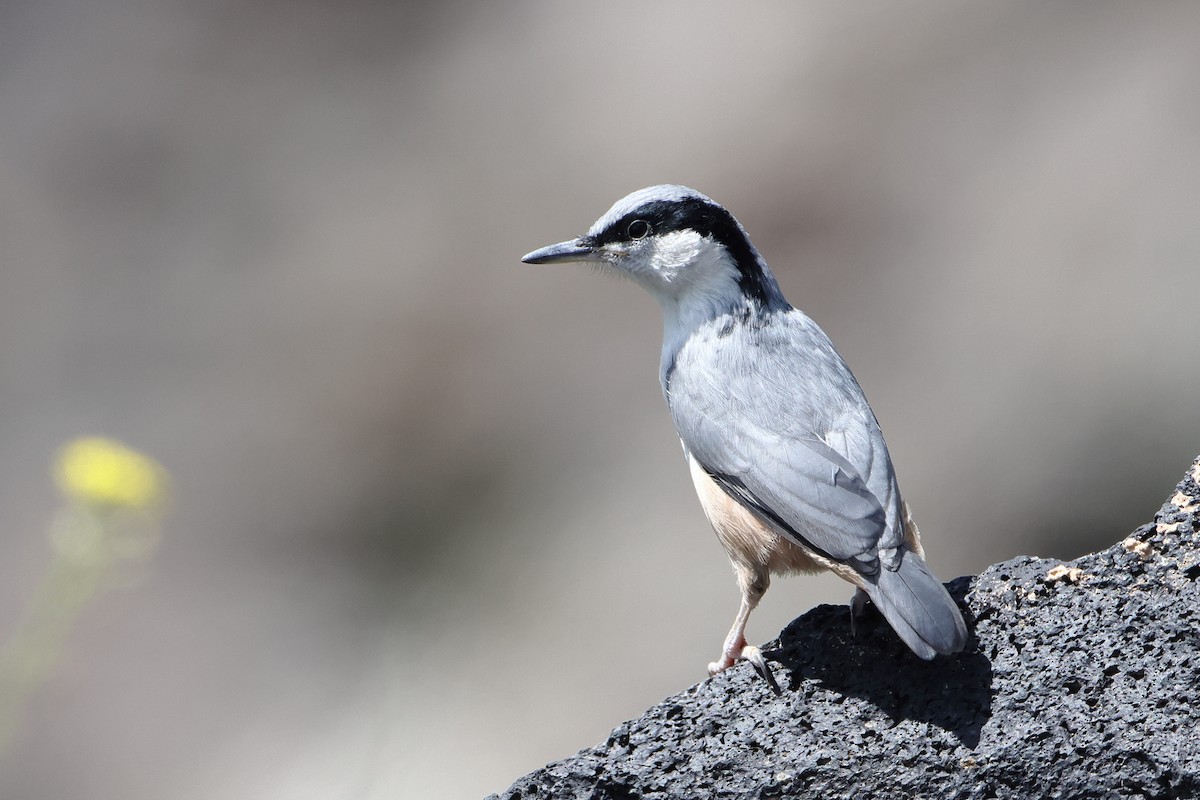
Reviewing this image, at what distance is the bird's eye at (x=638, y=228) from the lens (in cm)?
444

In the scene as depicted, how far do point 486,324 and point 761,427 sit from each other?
17.9 feet

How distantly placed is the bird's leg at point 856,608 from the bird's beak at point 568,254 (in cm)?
159

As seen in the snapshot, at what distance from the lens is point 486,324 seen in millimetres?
9125

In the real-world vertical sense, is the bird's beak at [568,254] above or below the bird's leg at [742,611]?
above

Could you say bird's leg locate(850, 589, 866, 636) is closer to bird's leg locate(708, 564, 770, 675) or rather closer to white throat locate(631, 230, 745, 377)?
bird's leg locate(708, 564, 770, 675)

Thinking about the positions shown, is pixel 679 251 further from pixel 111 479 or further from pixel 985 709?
pixel 111 479

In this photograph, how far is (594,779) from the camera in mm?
3225

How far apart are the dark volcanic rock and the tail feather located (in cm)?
21

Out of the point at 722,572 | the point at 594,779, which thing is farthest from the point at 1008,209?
the point at 594,779

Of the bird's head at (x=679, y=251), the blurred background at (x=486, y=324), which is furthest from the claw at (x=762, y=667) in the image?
the blurred background at (x=486, y=324)

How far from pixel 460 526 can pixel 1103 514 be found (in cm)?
399

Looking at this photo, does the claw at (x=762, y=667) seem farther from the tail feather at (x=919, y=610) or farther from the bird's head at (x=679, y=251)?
the bird's head at (x=679, y=251)

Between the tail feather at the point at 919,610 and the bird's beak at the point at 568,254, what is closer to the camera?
the tail feather at the point at 919,610

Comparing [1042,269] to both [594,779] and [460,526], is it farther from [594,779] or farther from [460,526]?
[594,779]
